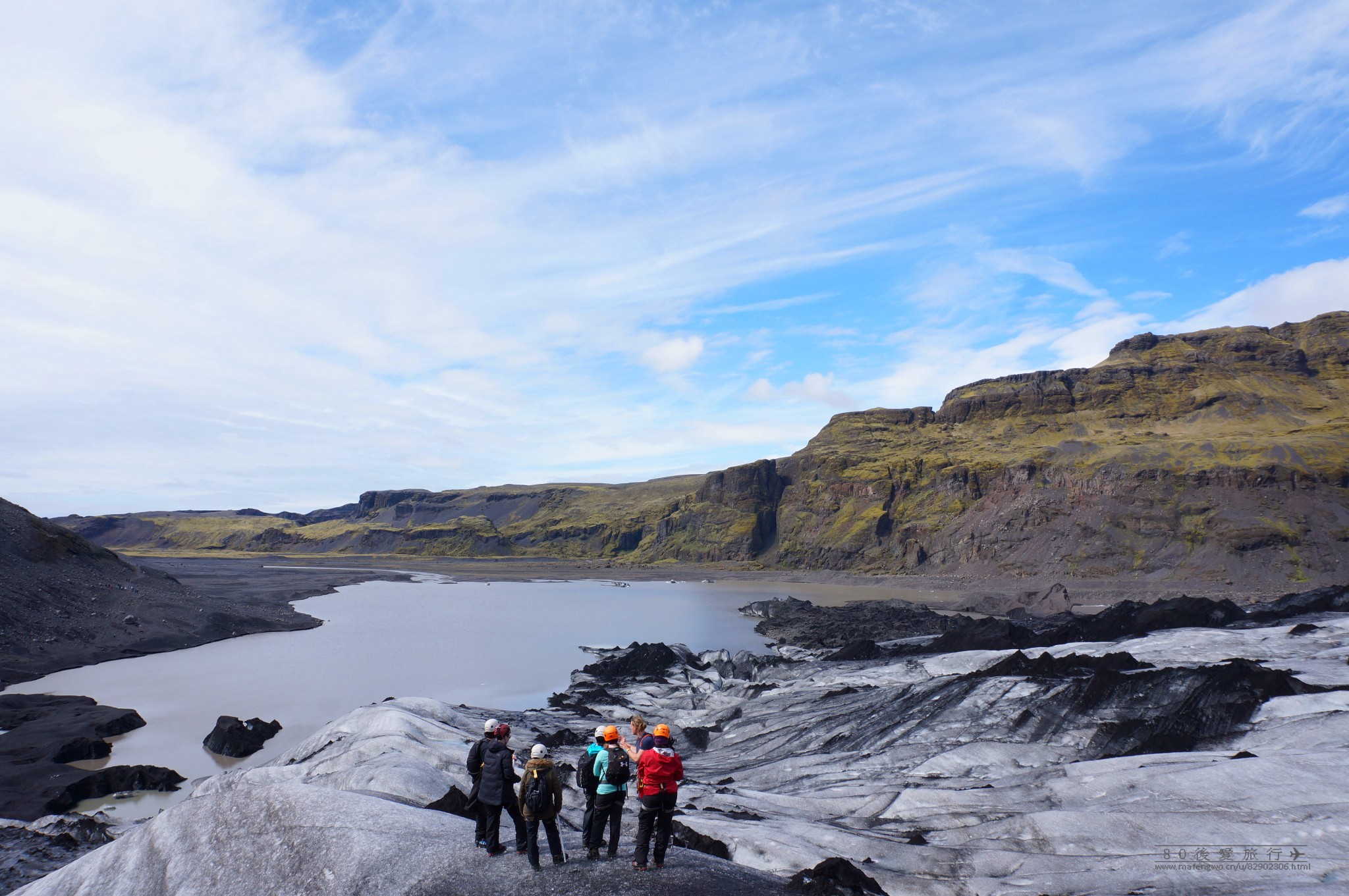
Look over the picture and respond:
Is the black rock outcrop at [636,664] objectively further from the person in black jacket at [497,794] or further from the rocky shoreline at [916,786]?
the person in black jacket at [497,794]

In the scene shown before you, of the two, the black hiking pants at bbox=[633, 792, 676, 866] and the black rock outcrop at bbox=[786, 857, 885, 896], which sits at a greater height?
the black hiking pants at bbox=[633, 792, 676, 866]

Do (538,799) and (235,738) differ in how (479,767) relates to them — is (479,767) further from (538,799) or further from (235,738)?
(235,738)

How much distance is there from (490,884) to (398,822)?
6.53 ft

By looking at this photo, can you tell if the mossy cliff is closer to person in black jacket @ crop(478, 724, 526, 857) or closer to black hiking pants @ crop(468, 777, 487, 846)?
person in black jacket @ crop(478, 724, 526, 857)

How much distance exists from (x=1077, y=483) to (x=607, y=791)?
10614 cm

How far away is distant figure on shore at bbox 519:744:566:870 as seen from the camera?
883cm

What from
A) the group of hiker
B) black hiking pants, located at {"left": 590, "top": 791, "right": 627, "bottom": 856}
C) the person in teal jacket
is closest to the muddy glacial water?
the group of hiker

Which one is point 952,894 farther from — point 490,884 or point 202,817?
point 202,817

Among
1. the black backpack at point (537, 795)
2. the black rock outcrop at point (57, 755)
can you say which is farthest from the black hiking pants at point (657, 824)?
the black rock outcrop at point (57, 755)

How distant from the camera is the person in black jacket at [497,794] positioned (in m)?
9.20

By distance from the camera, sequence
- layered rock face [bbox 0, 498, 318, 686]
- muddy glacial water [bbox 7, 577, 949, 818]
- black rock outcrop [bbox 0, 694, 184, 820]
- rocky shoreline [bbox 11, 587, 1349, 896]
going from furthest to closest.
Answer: layered rock face [bbox 0, 498, 318, 686]
muddy glacial water [bbox 7, 577, 949, 818]
black rock outcrop [bbox 0, 694, 184, 820]
rocky shoreline [bbox 11, 587, 1349, 896]

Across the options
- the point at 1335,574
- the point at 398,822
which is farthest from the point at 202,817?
the point at 1335,574

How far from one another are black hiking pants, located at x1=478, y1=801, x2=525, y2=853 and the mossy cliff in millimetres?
87918

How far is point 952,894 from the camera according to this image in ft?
36.5
